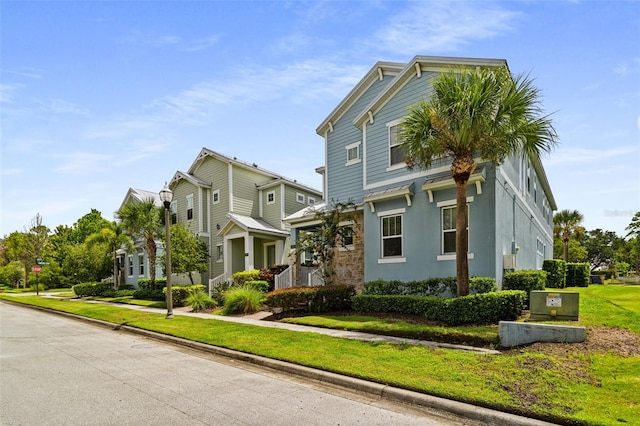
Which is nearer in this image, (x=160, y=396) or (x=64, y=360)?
(x=160, y=396)

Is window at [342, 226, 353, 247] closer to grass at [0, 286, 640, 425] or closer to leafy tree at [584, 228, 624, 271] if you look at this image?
grass at [0, 286, 640, 425]

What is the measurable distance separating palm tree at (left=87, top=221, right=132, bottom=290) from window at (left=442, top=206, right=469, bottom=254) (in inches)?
1092

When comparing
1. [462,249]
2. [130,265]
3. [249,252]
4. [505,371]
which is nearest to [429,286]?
[462,249]

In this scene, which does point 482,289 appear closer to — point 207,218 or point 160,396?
point 160,396

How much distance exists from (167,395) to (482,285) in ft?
29.8

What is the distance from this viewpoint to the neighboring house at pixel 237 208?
25.9m

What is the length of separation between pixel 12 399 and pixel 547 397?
307 inches

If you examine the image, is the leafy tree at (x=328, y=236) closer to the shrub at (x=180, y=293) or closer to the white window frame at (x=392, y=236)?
the white window frame at (x=392, y=236)

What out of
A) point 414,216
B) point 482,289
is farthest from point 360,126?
point 482,289

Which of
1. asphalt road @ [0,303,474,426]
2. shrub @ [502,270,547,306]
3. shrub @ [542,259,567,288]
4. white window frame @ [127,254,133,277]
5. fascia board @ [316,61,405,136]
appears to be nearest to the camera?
asphalt road @ [0,303,474,426]

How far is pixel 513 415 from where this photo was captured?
5242mm

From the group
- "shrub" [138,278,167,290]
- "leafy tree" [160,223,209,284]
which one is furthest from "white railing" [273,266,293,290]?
"shrub" [138,278,167,290]

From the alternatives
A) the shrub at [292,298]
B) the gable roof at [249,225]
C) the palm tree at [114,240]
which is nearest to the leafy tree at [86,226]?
the palm tree at [114,240]

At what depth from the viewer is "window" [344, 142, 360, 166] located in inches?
734
